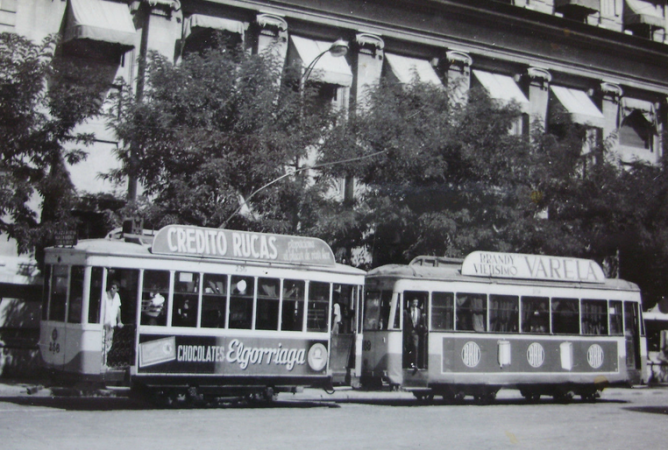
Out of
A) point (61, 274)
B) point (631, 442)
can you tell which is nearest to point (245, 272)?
point (61, 274)

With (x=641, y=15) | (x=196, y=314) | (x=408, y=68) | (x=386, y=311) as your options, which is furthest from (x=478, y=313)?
(x=641, y=15)

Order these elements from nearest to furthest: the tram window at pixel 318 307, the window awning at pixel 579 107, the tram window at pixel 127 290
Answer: the tram window at pixel 127 290 → the tram window at pixel 318 307 → the window awning at pixel 579 107

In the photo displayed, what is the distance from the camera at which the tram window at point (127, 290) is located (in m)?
14.8

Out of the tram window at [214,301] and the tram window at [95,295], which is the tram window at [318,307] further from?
the tram window at [95,295]

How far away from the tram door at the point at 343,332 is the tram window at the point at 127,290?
4219 mm

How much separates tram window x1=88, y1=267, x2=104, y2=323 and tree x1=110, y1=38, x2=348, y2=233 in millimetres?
4862

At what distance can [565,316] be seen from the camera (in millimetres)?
20000

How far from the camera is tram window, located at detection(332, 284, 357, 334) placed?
56.7 feet

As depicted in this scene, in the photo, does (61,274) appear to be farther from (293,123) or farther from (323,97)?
(323,97)

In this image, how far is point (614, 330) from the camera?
2088 cm

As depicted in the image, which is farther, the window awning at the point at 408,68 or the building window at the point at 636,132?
the building window at the point at 636,132

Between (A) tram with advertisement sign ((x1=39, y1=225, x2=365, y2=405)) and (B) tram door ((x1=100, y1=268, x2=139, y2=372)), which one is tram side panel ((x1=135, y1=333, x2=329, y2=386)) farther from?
(B) tram door ((x1=100, y1=268, x2=139, y2=372))

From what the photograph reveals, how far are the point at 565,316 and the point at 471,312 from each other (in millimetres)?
2803

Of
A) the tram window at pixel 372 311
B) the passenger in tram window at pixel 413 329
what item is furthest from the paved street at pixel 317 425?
the tram window at pixel 372 311
